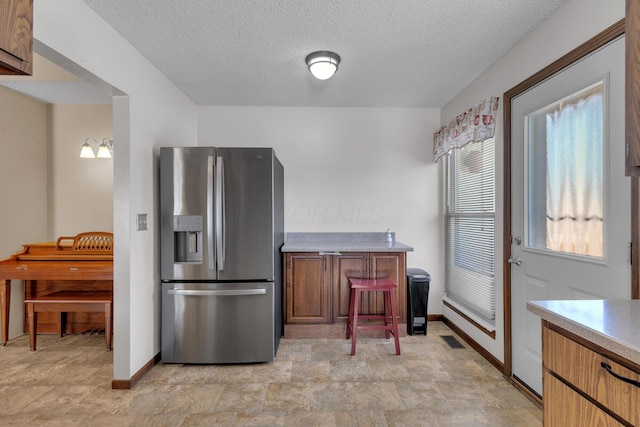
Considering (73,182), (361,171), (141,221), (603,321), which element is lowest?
(603,321)

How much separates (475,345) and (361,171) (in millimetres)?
2124

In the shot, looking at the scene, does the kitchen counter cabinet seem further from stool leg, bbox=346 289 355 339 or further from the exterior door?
stool leg, bbox=346 289 355 339

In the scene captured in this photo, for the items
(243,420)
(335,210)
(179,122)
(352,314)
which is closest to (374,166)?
(335,210)

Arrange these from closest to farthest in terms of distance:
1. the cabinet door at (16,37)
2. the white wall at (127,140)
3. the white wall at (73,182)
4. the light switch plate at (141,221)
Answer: the cabinet door at (16,37) < the white wall at (127,140) < the light switch plate at (141,221) < the white wall at (73,182)

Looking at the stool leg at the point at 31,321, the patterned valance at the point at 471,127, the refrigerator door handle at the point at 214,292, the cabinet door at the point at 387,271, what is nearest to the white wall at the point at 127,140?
the refrigerator door handle at the point at 214,292

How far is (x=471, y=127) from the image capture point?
114 inches

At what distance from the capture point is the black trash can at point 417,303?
3.38m

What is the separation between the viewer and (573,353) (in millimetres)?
1082

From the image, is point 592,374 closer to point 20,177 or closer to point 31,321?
point 31,321

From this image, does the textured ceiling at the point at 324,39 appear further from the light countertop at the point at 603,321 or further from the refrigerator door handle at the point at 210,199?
the light countertop at the point at 603,321

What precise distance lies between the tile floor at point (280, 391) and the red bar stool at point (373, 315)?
0.20 m

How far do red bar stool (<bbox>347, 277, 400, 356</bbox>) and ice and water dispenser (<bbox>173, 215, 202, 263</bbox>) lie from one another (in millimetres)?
1376

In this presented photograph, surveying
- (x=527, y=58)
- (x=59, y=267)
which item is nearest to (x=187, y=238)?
(x=59, y=267)

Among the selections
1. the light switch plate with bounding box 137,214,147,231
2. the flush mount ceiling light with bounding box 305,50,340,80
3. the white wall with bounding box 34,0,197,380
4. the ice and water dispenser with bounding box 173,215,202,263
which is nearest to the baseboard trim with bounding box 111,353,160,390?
the white wall with bounding box 34,0,197,380
